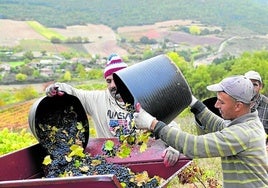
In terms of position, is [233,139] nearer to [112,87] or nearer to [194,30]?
[112,87]

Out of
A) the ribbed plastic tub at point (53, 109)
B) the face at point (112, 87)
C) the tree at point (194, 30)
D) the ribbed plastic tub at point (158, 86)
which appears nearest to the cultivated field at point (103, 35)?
the tree at point (194, 30)

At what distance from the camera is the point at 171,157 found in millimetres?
3307

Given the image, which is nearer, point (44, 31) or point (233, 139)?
point (233, 139)

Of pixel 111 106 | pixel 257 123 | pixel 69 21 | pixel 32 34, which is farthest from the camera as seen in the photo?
pixel 69 21

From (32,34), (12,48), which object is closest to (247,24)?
(32,34)

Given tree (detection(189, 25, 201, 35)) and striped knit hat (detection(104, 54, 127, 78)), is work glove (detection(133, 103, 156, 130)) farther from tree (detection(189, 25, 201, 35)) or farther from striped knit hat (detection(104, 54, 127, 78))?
tree (detection(189, 25, 201, 35))

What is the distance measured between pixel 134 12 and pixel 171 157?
53754mm

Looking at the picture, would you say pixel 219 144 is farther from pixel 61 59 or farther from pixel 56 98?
pixel 61 59

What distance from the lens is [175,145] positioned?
2.87 metres

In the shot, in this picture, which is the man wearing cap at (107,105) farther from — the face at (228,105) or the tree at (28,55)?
the tree at (28,55)

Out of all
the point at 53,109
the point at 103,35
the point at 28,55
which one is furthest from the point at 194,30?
the point at 53,109

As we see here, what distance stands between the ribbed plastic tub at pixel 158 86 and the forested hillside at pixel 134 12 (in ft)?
156

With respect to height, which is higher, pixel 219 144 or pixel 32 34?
pixel 219 144

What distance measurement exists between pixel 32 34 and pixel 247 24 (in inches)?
933
